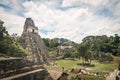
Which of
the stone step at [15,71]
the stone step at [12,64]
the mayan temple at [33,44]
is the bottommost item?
the stone step at [15,71]

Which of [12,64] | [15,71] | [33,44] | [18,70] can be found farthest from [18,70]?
[33,44]

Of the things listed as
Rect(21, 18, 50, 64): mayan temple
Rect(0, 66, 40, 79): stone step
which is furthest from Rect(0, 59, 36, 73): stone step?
Rect(21, 18, 50, 64): mayan temple

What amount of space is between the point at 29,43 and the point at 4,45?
20680mm

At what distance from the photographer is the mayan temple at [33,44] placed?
60281 millimetres

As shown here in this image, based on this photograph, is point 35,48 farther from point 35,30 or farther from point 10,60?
point 10,60

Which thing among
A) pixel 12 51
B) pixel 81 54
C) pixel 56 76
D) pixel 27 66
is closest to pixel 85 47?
pixel 81 54

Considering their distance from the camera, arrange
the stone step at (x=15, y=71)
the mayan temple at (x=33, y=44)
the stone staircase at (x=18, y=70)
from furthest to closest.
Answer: the mayan temple at (x=33, y=44), the stone staircase at (x=18, y=70), the stone step at (x=15, y=71)

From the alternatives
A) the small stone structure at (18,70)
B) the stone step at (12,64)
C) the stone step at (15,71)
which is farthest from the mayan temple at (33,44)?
the stone step at (12,64)

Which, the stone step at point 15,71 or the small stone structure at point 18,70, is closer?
the stone step at point 15,71

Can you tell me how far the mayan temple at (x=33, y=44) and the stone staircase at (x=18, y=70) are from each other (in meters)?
35.8

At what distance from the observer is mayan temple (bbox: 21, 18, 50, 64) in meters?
60.3

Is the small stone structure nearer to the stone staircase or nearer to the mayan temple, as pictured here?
the stone staircase

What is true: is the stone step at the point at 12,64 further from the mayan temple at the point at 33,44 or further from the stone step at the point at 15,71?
the mayan temple at the point at 33,44

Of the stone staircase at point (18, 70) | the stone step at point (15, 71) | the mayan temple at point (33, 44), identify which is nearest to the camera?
the stone step at point (15, 71)
